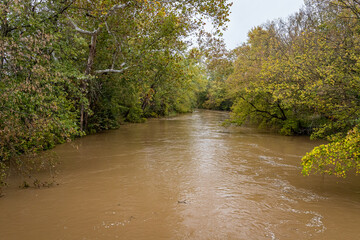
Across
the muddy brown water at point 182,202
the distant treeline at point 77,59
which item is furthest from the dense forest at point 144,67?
the muddy brown water at point 182,202

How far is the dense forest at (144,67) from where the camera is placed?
5.34m

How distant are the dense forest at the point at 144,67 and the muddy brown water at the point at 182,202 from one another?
870 millimetres

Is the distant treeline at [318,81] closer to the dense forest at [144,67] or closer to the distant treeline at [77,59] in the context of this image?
the dense forest at [144,67]

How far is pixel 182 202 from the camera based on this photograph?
18.6 ft

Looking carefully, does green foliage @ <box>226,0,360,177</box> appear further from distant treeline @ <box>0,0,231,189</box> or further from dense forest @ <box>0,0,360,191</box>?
distant treeline @ <box>0,0,231,189</box>

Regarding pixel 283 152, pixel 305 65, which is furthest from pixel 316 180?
pixel 305 65

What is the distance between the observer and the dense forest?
5336 millimetres

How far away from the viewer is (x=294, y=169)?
343 inches

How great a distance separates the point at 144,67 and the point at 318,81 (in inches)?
334

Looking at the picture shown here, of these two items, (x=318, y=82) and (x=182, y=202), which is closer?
(x=182, y=202)

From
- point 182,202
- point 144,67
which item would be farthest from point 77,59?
point 182,202

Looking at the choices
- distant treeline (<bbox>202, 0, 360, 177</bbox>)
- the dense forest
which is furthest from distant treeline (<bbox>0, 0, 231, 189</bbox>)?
distant treeline (<bbox>202, 0, 360, 177</bbox>)

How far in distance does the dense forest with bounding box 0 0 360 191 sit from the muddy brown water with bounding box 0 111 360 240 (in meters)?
0.87

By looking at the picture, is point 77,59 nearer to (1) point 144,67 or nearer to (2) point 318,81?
(1) point 144,67
